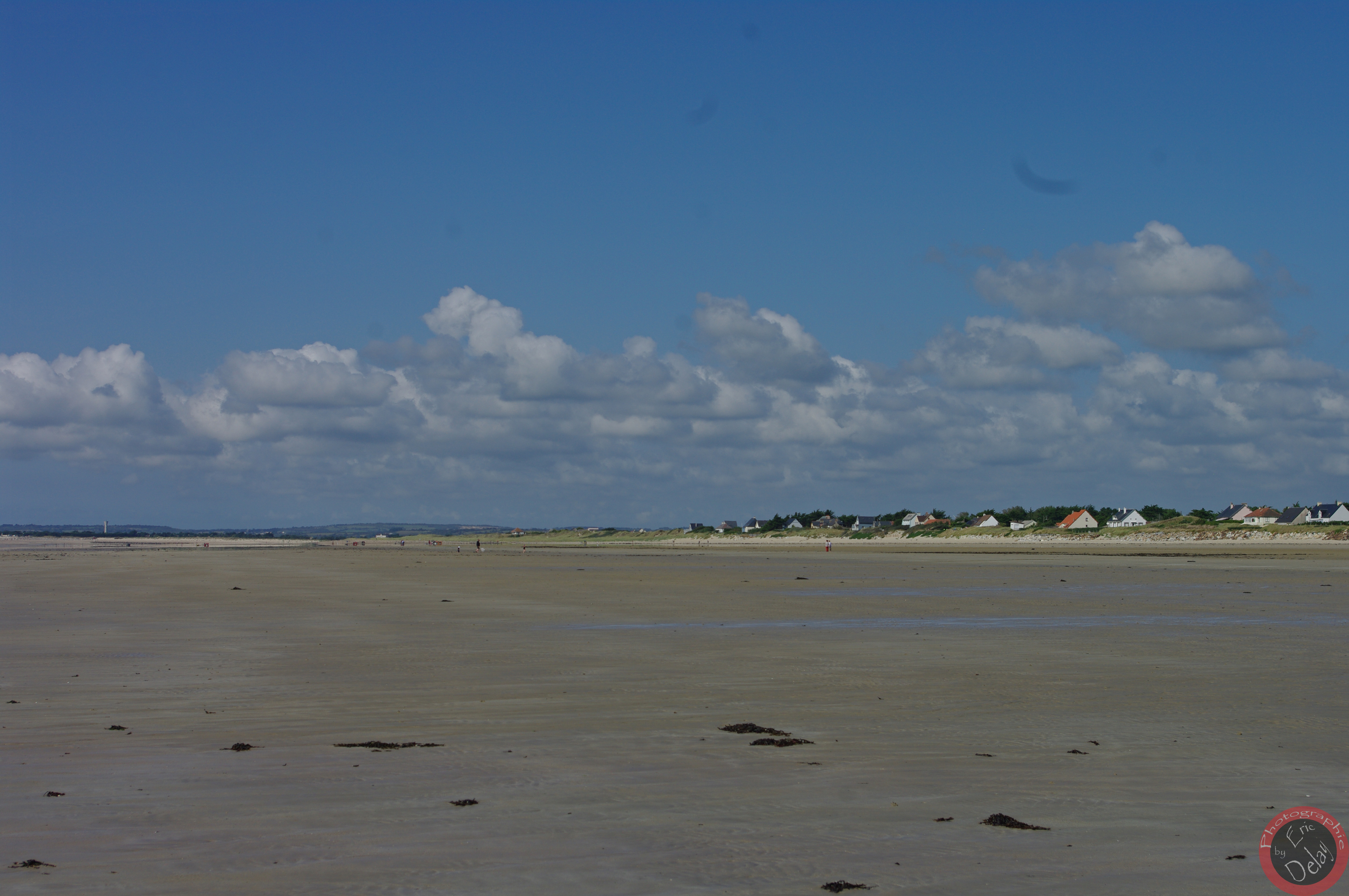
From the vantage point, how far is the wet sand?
6406 mm

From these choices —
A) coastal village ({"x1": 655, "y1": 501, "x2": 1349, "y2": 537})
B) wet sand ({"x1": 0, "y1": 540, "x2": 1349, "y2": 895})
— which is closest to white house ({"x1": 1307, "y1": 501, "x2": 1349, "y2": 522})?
coastal village ({"x1": 655, "y1": 501, "x2": 1349, "y2": 537})

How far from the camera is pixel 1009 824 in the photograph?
285 inches

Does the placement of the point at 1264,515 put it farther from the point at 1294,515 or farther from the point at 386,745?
the point at 386,745

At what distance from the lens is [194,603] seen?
2662 cm

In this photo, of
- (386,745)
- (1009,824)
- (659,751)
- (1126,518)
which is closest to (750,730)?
(659,751)

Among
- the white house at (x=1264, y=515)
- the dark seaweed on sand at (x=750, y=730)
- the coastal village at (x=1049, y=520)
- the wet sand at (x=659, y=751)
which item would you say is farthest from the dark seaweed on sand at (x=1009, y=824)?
the white house at (x=1264, y=515)

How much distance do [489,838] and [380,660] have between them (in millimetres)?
9434

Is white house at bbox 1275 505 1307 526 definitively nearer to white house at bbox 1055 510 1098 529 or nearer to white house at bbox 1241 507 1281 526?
white house at bbox 1241 507 1281 526

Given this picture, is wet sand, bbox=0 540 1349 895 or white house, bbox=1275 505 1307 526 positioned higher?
white house, bbox=1275 505 1307 526

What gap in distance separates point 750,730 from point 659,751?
1.29 meters

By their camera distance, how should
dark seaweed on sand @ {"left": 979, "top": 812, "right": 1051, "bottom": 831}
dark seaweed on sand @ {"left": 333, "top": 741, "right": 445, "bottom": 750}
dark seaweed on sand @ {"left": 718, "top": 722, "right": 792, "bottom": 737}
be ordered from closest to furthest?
1. dark seaweed on sand @ {"left": 979, "top": 812, "right": 1051, "bottom": 831}
2. dark seaweed on sand @ {"left": 333, "top": 741, "right": 445, "bottom": 750}
3. dark seaweed on sand @ {"left": 718, "top": 722, "right": 792, "bottom": 737}

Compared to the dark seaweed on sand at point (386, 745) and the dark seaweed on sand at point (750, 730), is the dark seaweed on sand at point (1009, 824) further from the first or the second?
the dark seaweed on sand at point (386, 745)

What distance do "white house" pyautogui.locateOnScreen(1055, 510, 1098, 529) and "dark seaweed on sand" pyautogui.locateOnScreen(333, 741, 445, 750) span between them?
118305mm

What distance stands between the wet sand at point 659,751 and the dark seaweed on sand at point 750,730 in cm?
17
